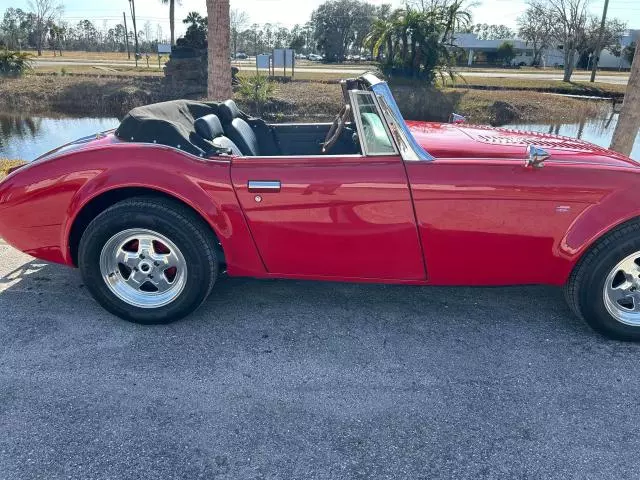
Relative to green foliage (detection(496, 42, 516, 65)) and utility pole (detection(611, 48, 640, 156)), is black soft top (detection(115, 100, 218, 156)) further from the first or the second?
green foliage (detection(496, 42, 516, 65))

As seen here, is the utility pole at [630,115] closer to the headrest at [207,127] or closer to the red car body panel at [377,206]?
the red car body panel at [377,206]

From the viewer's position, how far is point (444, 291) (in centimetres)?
371

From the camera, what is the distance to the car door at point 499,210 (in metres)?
2.83

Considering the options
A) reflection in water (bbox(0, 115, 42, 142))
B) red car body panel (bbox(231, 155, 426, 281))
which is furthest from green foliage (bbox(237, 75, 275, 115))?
red car body panel (bbox(231, 155, 426, 281))

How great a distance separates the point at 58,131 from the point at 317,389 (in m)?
14.3

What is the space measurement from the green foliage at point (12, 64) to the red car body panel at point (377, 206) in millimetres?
24121

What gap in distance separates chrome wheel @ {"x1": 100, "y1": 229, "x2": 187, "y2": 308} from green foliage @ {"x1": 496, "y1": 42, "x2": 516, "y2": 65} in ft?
209

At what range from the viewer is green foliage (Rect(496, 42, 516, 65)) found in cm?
5869

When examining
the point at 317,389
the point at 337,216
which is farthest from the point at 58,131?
the point at 317,389

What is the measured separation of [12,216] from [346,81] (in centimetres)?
241

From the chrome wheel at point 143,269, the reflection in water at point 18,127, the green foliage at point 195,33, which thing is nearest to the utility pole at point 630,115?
the chrome wheel at point 143,269

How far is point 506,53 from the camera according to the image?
59.1m

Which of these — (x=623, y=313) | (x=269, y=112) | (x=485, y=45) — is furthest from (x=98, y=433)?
(x=485, y=45)

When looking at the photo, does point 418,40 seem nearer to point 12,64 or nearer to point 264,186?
point 12,64
